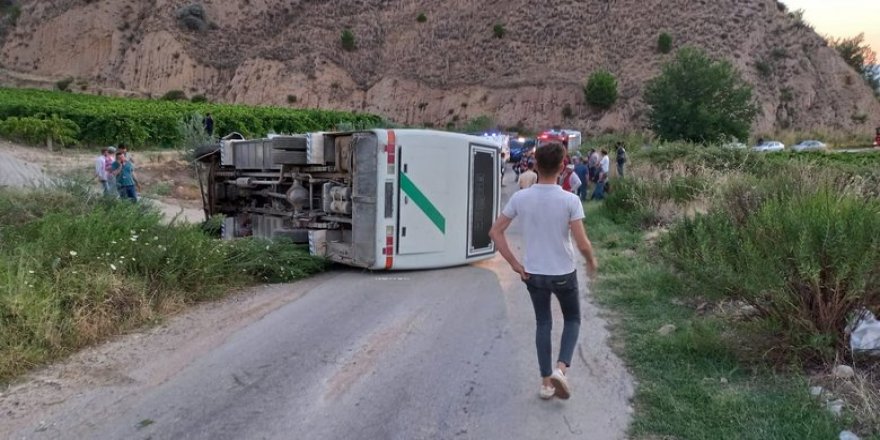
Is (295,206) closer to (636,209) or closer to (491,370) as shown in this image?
(491,370)

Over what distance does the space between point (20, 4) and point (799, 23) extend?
302 ft

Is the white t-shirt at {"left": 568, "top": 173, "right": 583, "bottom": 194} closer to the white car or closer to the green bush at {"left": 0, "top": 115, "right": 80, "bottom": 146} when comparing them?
the white car

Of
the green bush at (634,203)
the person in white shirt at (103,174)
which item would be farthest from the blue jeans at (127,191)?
the green bush at (634,203)

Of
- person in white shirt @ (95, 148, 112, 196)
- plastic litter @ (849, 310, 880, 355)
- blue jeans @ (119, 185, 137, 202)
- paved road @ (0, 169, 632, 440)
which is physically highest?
person in white shirt @ (95, 148, 112, 196)

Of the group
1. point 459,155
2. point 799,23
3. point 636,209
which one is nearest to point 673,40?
point 799,23

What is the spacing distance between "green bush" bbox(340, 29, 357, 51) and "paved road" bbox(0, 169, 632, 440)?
6559 centimetres

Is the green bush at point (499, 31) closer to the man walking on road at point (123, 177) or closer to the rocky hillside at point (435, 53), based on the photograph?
the rocky hillside at point (435, 53)

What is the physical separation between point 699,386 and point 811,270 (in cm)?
117

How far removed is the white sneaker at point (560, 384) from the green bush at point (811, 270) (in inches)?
70.5

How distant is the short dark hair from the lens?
14.3ft

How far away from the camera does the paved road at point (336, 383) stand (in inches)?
165

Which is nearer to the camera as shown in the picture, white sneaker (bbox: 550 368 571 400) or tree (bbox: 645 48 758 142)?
white sneaker (bbox: 550 368 571 400)

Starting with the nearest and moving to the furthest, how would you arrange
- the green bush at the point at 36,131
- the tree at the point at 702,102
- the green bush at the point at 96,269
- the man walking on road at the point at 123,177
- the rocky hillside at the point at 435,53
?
the green bush at the point at 96,269
the man walking on road at the point at 123,177
the green bush at the point at 36,131
the tree at the point at 702,102
the rocky hillside at the point at 435,53

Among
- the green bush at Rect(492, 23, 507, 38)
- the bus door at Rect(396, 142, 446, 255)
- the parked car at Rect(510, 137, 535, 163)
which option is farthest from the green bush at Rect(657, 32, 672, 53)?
the bus door at Rect(396, 142, 446, 255)
